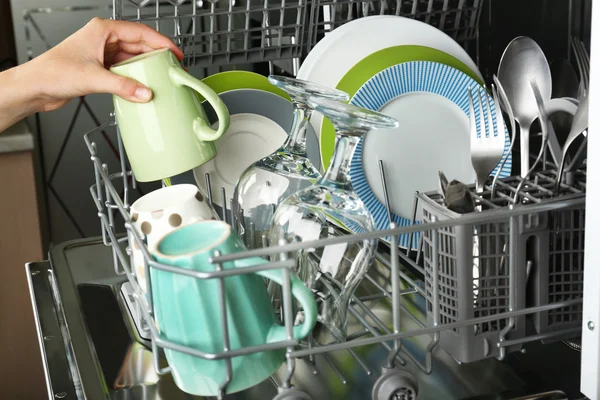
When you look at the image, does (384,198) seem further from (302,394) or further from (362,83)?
(302,394)

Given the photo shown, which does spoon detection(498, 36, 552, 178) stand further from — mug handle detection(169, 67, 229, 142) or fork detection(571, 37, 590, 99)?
mug handle detection(169, 67, 229, 142)

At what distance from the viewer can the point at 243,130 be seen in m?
0.83

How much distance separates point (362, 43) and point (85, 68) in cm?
30

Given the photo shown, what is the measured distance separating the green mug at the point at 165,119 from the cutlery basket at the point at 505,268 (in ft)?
0.79

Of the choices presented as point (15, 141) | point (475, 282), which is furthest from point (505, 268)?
point (15, 141)

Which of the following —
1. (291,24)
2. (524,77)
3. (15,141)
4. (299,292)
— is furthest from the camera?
(15,141)

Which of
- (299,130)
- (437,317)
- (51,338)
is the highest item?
(299,130)

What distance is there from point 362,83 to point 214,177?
0.19 metres

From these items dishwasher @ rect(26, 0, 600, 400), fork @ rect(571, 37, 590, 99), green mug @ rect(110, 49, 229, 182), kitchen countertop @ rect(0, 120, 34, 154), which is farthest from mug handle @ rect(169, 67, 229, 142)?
kitchen countertop @ rect(0, 120, 34, 154)

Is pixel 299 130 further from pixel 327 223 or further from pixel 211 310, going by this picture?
pixel 211 310

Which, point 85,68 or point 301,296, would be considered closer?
point 301,296

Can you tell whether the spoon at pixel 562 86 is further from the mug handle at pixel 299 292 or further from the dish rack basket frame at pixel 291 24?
the mug handle at pixel 299 292

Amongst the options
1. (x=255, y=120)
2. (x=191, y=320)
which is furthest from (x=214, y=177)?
(x=191, y=320)

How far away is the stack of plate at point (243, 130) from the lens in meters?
0.83
